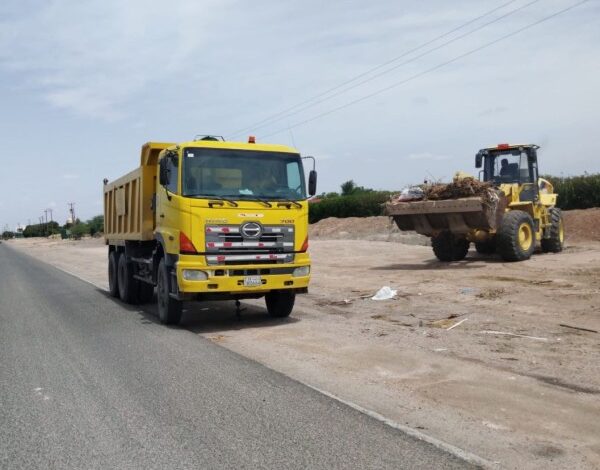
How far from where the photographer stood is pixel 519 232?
1688 centimetres

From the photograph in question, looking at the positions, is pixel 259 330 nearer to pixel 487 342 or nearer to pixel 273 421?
pixel 487 342

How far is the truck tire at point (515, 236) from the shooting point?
16453mm

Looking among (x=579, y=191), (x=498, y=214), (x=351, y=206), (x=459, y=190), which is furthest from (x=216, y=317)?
(x=351, y=206)

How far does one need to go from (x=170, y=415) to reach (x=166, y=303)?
5.01 m

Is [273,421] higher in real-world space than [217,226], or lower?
lower

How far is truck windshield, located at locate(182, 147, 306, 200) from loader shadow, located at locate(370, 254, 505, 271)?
782cm

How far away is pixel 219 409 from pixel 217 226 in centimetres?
423

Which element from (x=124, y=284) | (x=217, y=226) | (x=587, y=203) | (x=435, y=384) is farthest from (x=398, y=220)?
(x=587, y=203)

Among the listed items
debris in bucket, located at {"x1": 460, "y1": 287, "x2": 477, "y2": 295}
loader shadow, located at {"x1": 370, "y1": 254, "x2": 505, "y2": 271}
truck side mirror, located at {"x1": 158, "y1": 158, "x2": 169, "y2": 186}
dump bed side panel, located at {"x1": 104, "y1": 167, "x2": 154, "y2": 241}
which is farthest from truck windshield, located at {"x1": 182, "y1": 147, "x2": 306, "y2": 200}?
loader shadow, located at {"x1": 370, "y1": 254, "x2": 505, "y2": 271}

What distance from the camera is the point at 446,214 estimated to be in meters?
16.4

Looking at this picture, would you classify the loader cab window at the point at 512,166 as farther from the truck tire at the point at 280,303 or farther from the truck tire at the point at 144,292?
the truck tire at the point at 144,292

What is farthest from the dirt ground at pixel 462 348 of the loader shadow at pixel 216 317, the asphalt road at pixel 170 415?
the asphalt road at pixel 170 415

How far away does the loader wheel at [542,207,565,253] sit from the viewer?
19.3 metres

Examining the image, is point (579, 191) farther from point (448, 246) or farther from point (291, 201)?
point (291, 201)
